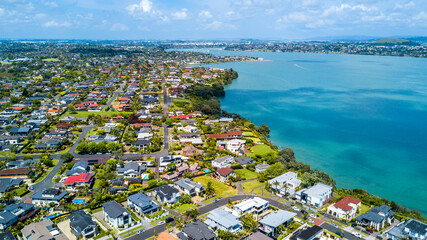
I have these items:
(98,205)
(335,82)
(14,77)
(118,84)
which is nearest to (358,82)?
(335,82)

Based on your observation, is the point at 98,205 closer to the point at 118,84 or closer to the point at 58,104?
the point at 58,104

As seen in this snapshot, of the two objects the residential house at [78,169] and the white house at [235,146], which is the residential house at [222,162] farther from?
the residential house at [78,169]

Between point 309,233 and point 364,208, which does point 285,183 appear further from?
point 309,233

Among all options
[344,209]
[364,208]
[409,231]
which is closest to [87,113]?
[344,209]

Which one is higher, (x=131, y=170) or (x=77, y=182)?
(x=131, y=170)

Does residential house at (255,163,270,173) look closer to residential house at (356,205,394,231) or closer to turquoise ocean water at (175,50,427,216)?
turquoise ocean water at (175,50,427,216)

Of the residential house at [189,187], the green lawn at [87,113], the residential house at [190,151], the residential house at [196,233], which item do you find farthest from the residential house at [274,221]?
the green lawn at [87,113]
